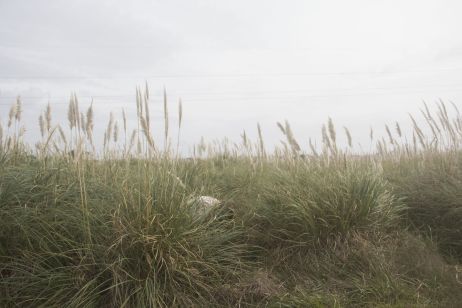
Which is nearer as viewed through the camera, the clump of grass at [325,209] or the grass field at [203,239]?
the grass field at [203,239]

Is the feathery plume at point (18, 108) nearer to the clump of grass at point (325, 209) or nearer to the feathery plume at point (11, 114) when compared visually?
the feathery plume at point (11, 114)

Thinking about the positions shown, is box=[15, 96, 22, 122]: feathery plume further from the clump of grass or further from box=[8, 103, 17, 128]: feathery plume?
the clump of grass

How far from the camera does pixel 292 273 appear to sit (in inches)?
140

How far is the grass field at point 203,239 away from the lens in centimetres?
297

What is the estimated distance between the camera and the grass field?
9.76 ft

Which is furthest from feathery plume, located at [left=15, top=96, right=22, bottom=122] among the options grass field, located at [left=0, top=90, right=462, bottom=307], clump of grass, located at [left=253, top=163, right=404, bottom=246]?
clump of grass, located at [left=253, top=163, right=404, bottom=246]

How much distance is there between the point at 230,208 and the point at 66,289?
1933mm

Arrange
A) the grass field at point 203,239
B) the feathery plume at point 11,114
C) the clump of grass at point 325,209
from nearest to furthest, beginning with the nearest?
the grass field at point 203,239, the clump of grass at point 325,209, the feathery plume at point 11,114

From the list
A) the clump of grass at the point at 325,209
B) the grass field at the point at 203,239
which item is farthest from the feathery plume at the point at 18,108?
the clump of grass at the point at 325,209

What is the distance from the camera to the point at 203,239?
10.9ft

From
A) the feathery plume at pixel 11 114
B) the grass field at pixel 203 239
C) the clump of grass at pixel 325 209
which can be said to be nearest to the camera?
the grass field at pixel 203 239

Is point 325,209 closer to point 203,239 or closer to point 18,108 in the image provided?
point 203,239

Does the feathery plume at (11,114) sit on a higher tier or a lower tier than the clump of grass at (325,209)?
higher

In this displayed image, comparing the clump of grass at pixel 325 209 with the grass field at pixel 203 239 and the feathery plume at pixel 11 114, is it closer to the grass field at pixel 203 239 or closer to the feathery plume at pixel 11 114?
the grass field at pixel 203 239
